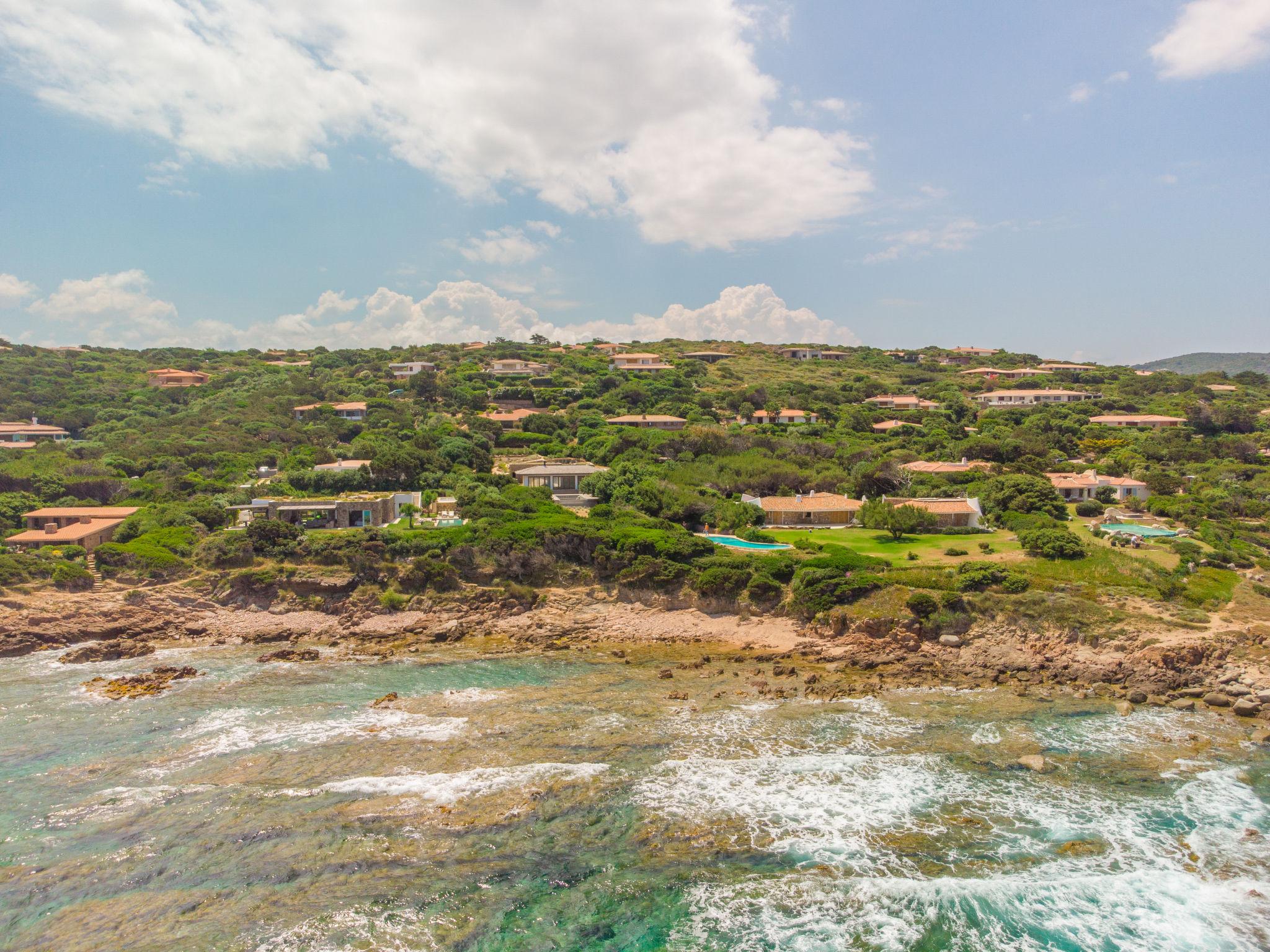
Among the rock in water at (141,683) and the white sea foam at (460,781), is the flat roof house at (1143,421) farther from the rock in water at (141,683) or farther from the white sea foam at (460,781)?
the rock in water at (141,683)

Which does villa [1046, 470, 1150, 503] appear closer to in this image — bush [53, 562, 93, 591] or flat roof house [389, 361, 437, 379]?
bush [53, 562, 93, 591]

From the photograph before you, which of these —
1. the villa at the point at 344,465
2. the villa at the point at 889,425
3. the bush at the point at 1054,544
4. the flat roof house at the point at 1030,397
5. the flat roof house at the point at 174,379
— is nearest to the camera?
the bush at the point at 1054,544

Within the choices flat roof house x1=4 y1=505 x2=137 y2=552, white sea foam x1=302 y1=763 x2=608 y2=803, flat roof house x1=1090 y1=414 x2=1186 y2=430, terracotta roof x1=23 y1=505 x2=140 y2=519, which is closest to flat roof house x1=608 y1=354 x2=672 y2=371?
flat roof house x1=1090 y1=414 x2=1186 y2=430

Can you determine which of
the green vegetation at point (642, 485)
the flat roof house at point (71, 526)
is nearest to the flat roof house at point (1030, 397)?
the green vegetation at point (642, 485)

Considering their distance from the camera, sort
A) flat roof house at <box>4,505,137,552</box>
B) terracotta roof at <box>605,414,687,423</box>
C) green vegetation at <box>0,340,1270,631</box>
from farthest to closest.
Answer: terracotta roof at <box>605,414,687,423</box> → flat roof house at <box>4,505,137,552</box> → green vegetation at <box>0,340,1270,631</box>

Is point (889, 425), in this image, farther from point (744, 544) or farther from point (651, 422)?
point (744, 544)
